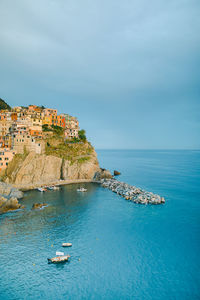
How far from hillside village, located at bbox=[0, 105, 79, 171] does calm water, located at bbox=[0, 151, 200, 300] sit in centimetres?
3169

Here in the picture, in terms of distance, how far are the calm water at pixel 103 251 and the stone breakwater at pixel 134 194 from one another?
10.4 feet

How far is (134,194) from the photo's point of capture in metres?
69.4

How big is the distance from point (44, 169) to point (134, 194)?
41.9 meters

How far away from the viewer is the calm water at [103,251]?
28.4m

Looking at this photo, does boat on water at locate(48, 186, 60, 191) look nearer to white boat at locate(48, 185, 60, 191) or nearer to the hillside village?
A: white boat at locate(48, 185, 60, 191)

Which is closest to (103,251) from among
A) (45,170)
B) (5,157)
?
(45,170)

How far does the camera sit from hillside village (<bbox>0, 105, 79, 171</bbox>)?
86062 mm

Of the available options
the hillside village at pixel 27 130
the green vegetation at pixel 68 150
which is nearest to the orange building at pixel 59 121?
the hillside village at pixel 27 130

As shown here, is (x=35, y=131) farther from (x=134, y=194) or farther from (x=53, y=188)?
(x=134, y=194)

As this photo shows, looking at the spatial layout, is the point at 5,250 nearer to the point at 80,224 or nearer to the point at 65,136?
the point at 80,224

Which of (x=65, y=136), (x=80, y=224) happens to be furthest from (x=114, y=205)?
(x=65, y=136)

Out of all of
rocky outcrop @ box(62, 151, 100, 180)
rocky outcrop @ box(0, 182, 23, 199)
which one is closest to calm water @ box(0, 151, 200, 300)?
rocky outcrop @ box(0, 182, 23, 199)

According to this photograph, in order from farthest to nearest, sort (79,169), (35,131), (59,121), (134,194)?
1. (59,121)
2. (35,131)
3. (79,169)
4. (134,194)

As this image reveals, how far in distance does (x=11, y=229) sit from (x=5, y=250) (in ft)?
26.0
